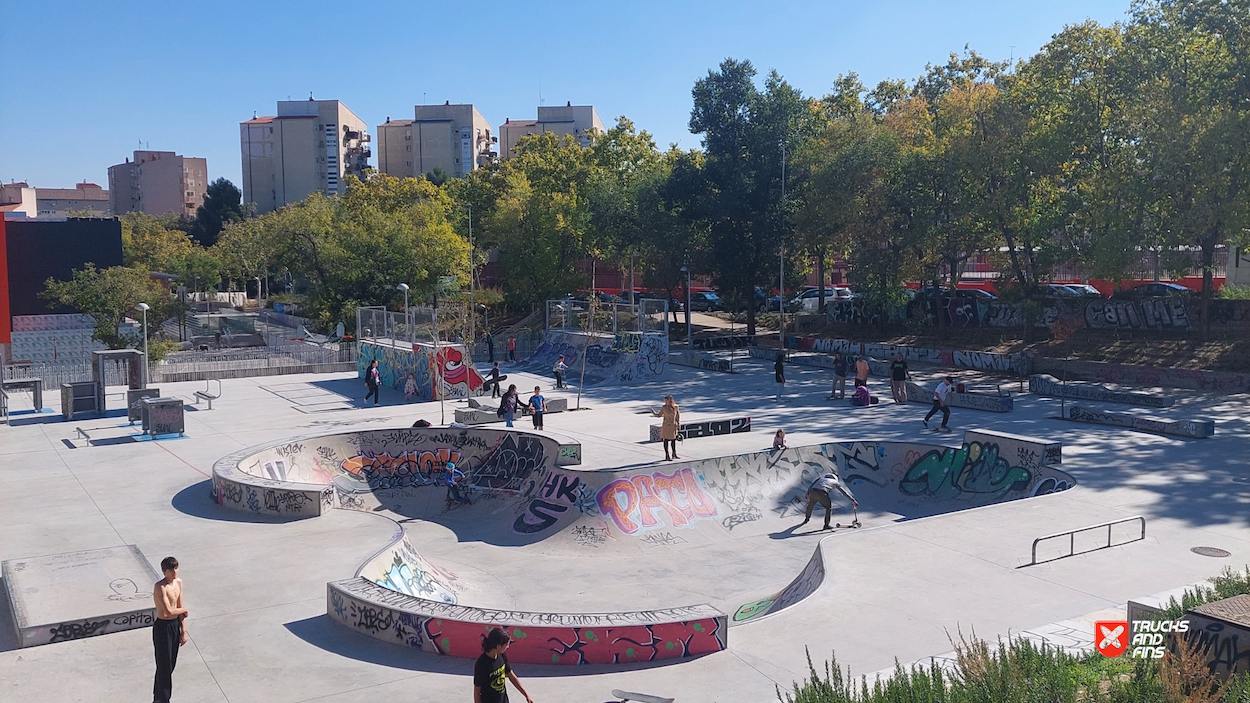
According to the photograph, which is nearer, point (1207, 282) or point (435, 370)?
point (435, 370)

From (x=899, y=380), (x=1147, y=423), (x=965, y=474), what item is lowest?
(x=965, y=474)

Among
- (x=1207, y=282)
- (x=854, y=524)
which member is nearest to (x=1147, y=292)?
(x=1207, y=282)

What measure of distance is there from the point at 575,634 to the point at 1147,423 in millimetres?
16831

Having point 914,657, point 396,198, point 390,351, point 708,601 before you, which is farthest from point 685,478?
point 396,198

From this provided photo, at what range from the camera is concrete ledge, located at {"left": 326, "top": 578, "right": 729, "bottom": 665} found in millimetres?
8711

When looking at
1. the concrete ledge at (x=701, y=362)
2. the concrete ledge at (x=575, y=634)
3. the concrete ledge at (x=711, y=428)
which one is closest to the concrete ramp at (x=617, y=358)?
the concrete ledge at (x=701, y=362)

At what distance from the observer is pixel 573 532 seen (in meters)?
15.6

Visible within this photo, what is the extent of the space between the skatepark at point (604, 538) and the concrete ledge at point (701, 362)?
828 centimetres

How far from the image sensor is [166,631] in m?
7.79

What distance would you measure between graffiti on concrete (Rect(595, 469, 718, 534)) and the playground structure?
0.02 metres

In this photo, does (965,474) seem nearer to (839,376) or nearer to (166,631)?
(839,376)

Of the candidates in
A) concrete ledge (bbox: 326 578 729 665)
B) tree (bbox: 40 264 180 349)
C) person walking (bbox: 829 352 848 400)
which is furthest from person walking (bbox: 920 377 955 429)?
tree (bbox: 40 264 180 349)

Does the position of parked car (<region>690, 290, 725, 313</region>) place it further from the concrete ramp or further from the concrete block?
the concrete block

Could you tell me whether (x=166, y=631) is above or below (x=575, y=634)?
above
